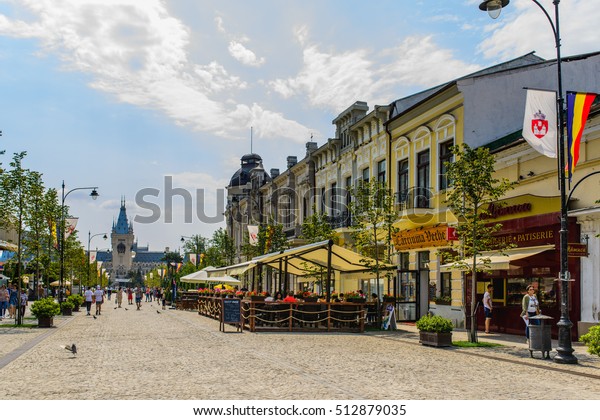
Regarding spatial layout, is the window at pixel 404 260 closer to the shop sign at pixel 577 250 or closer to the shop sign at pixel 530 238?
the shop sign at pixel 530 238

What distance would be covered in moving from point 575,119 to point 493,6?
3159 mm

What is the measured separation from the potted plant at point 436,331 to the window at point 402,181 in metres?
12.5

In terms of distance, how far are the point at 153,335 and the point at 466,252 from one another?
968 cm

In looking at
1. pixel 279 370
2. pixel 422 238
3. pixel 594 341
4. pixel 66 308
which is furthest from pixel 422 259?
pixel 66 308

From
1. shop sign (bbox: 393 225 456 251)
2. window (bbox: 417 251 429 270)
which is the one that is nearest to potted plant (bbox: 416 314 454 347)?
shop sign (bbox: 393 225 456 251)

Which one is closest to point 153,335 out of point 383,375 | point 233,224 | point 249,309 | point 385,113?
point 249,309

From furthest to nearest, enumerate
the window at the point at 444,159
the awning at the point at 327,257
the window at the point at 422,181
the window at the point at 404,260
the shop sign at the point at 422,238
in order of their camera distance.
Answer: the window at the point at 404,260 < the window at the point at 422,181 < the window at the point at 444,159 < the shop sign at the point at 422,238 < the awning at the point at 327,257

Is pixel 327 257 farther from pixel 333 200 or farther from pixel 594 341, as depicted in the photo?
pixel 333 200

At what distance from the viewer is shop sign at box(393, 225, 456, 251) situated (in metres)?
26.0

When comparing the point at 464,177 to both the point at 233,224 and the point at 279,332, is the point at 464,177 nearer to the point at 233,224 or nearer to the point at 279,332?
the point at 279,332

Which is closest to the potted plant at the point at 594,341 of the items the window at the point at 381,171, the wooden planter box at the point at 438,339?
the wooden planter box at the point at 438,339

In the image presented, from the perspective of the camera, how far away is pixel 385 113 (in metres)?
32.6

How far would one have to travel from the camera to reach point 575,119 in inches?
614

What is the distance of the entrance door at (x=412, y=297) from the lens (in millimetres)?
29000
